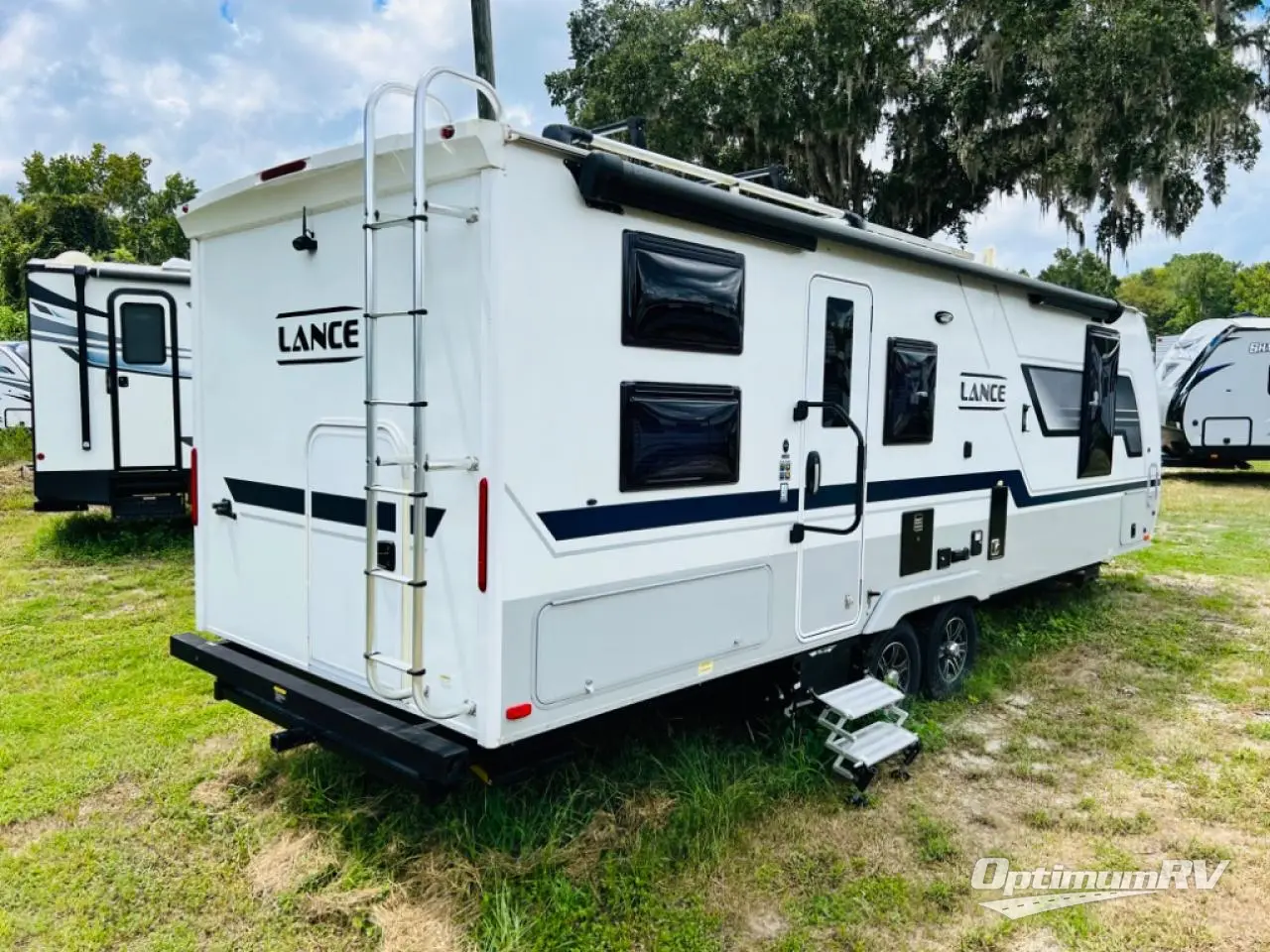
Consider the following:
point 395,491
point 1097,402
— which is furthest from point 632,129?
point 1097,402

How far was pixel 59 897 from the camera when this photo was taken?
3357mm

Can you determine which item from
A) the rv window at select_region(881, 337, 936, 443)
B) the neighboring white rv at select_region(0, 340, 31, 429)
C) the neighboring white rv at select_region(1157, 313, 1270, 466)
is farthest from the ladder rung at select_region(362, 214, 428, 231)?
the neighboring white rv at select_region(0, 340, 31, 429)

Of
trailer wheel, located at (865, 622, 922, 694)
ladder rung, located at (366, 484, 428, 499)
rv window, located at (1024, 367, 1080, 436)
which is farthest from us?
rv window, located at (1024, 367, 1080, 436)

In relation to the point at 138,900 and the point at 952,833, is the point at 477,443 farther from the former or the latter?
the point at 952,833

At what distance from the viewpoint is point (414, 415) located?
3.15 meters

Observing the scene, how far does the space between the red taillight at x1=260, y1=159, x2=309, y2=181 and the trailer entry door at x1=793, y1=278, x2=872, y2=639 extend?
2.24 m

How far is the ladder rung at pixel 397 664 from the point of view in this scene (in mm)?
3191

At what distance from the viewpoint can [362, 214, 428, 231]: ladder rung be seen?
2961mm

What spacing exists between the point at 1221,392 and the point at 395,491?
17.1m

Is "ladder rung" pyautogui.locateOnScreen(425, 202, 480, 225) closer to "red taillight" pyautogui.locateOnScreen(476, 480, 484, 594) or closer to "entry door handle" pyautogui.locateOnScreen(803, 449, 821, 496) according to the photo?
"red taillight" pyautogui.locateOnScreen(476, 480, 484, 594)

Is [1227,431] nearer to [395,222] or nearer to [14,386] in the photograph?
[395,222]

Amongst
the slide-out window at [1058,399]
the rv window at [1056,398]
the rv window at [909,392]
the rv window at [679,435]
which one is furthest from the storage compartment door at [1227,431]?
the rv window at [679,435]

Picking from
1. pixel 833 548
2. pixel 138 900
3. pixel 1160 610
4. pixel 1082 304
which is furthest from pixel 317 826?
pixel 1160 610

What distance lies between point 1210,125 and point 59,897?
52.0 feet
